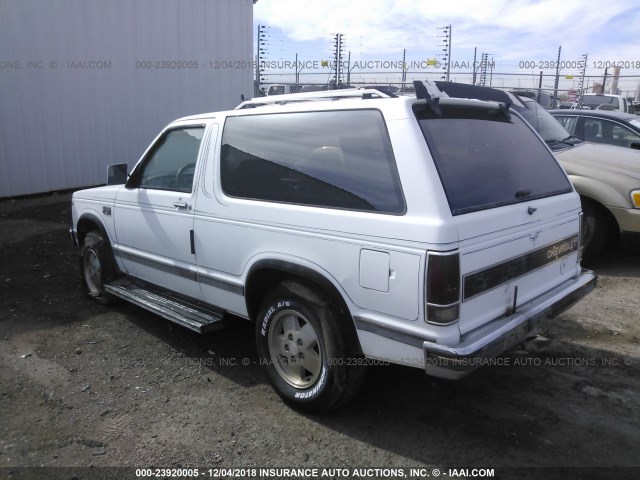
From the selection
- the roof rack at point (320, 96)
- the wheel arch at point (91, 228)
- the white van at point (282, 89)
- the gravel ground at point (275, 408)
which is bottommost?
the gravel ground at point (275, 408)

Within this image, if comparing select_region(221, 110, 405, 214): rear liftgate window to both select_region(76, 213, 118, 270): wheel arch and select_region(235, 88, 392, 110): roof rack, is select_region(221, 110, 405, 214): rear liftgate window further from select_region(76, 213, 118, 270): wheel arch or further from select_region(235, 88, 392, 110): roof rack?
select_region(76, 213, 118, 270): wheel arch

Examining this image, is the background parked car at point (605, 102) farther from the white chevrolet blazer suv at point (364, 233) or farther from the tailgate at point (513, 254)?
the white chevrolet blazer suv at point (364, 233)

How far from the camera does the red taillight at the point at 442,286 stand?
8.15 ft

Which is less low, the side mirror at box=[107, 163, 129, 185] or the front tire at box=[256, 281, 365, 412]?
the side mirror at box=[107, 163, 129, 185]


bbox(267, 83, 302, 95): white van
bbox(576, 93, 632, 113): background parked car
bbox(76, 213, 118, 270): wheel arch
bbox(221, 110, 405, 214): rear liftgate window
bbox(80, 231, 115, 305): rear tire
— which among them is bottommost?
bbox(80, 231, 115, 305): rear tire

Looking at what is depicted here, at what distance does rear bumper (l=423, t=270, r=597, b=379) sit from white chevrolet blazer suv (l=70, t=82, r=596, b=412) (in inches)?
0.4

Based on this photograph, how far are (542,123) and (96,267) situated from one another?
589 cm

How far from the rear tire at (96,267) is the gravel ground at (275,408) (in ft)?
1.27

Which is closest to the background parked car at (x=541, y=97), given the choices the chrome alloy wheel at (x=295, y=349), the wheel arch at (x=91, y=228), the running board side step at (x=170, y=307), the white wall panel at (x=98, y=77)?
the white wall panel at (x=98, y=77)

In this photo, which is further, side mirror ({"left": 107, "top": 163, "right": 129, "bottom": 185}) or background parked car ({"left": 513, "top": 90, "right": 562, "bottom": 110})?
background parked car ({"left": 513, "top": 90, "right": 562, "bottom": 110})

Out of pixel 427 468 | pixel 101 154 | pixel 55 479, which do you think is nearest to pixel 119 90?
pixel 101 154

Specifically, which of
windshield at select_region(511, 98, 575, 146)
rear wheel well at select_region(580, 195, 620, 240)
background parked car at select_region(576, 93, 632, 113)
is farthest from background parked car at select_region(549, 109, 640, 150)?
background parked car at select_region(576, 93, 632, 113)

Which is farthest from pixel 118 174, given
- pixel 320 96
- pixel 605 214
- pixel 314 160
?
pixel 605 214

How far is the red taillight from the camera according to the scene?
8.15ft
